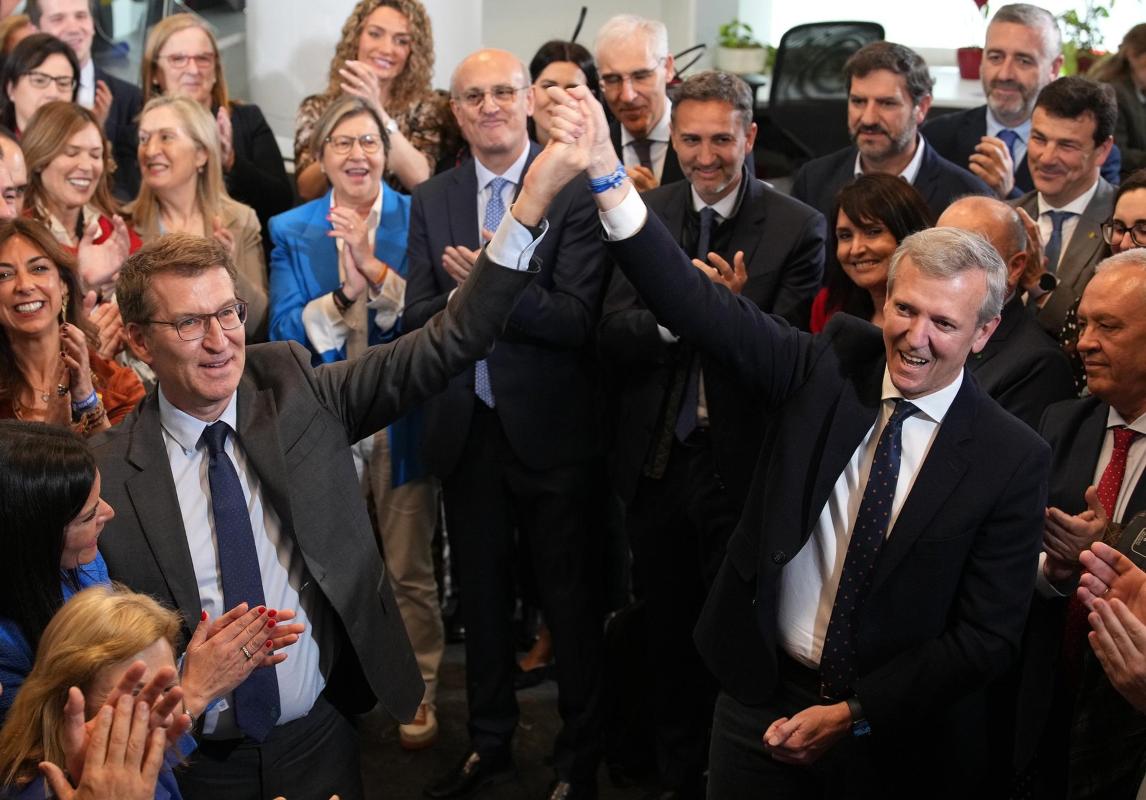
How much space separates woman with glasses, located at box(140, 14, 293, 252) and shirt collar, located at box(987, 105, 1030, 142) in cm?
253

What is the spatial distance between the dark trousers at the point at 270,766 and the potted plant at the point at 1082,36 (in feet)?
18.9

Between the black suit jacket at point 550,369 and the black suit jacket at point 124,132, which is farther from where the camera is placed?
the black suit jacket at point 124,132

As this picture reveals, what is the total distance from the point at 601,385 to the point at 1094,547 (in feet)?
5.65

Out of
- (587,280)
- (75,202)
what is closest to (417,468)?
(587,280)

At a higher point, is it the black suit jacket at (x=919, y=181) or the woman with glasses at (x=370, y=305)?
the black suit jacket at (x=919, y=181)

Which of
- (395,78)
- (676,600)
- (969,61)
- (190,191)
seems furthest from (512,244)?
(969,61)

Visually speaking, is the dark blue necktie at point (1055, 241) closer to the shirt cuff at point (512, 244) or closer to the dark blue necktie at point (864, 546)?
the dark blue necktie at point (864, 546)

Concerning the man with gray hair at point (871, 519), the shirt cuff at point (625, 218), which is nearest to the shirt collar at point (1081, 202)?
the man with gray hair at point (871, 519)

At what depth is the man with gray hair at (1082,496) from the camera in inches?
103

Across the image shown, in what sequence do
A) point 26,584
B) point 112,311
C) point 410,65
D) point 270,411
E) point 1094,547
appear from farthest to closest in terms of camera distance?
point 410,65, point 112,311, point 270,411, point 1094,547, point 26,584

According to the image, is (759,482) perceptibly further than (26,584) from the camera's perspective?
Yes

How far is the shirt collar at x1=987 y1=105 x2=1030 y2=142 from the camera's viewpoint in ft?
15.2

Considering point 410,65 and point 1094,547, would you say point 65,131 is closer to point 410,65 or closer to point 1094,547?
point 410,65

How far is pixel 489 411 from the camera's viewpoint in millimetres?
3674
